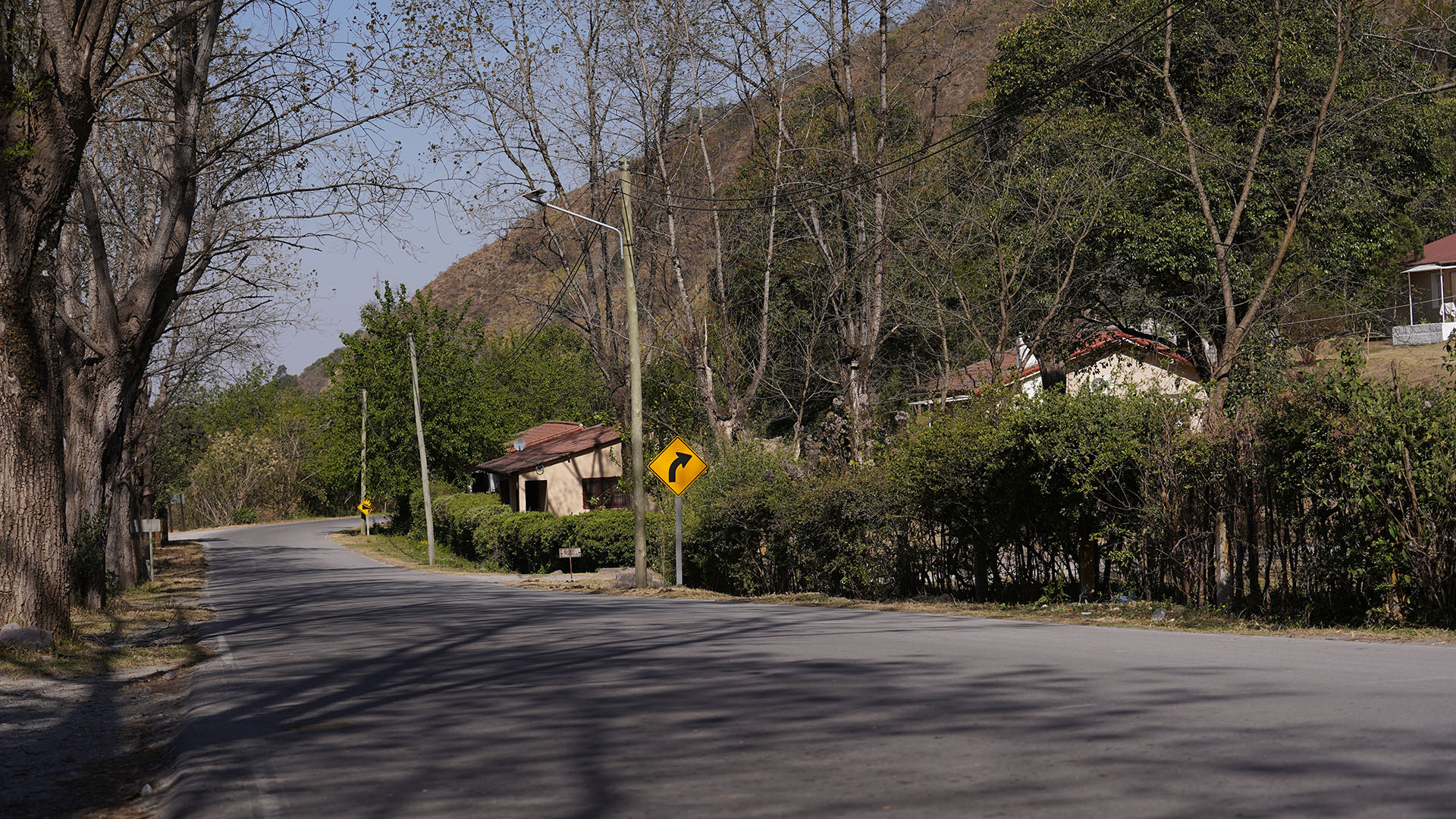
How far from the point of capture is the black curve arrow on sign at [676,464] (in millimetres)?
24703

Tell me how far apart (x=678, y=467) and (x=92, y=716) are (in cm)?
1580

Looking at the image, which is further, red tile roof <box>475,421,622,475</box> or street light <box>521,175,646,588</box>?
red tile roof <box>475,421,622,475</box>

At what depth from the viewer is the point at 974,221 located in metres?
30.2

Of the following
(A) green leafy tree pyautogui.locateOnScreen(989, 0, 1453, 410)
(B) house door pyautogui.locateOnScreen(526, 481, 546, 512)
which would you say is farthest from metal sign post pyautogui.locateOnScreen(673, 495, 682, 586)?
(B) house door pyautogui.locateOnScreen(526, 481, 546, 512)

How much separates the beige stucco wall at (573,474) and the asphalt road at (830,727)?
39528mm

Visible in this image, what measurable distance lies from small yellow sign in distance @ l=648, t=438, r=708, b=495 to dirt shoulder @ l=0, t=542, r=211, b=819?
978 centimetres

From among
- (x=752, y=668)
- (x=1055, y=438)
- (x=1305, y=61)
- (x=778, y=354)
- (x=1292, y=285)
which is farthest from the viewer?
(x=778, y=354)

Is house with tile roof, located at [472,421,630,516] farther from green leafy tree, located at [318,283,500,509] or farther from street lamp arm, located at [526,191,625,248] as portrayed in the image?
street lamp arm, located at [526,191,625,248]

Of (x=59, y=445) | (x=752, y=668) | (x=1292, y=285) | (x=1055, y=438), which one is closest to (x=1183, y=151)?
(x=1292, y=285)

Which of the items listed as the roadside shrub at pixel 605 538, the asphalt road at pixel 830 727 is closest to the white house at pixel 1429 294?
the roadside shrub at pixel 605 538

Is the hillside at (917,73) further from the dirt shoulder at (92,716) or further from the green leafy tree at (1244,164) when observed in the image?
the dirt shoulder at (92,716)

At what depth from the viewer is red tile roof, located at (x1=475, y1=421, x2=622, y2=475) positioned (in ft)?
170

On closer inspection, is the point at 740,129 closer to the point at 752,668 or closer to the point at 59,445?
the point at 59,445

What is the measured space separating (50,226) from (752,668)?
30.2 ft
